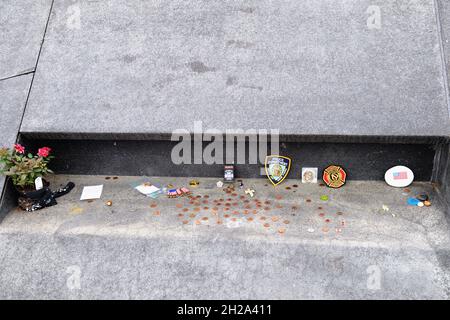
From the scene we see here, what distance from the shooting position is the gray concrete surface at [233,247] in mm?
3271

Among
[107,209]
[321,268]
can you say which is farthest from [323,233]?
[107,209]

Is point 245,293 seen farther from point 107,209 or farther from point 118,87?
point 118,87

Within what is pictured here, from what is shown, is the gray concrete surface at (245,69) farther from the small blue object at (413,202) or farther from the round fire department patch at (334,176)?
the small blue object at (413,202)

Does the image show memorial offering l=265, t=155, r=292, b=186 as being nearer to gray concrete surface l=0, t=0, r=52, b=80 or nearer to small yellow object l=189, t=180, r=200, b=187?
small yellow object l=189, t=180, r=200, b=187

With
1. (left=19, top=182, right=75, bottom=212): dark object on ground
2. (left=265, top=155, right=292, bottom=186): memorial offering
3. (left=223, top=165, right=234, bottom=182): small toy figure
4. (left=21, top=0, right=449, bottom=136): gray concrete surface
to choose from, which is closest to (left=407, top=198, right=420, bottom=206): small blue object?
(left=21, top=0, right=449, bottom=136): gray concrete surface

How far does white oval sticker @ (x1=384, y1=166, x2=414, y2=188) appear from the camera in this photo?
4206 mm

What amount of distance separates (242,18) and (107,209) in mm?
2381

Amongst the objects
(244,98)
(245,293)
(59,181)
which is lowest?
(245,293)

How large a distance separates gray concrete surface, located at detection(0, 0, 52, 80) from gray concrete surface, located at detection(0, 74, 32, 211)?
0.40 feet

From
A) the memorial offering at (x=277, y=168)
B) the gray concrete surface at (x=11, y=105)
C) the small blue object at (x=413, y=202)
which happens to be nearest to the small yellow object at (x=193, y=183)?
the memorial offering at (x=277, y=168)

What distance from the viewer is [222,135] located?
4.12 meters

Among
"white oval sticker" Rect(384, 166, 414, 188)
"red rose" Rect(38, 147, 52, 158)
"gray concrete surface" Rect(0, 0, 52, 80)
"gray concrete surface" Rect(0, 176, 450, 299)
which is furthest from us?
"gray concrete surface" Rect(0, 0, 52, 80)

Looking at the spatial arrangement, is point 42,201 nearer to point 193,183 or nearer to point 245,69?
point 193,183

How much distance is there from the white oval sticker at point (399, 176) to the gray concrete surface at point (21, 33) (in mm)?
3743
